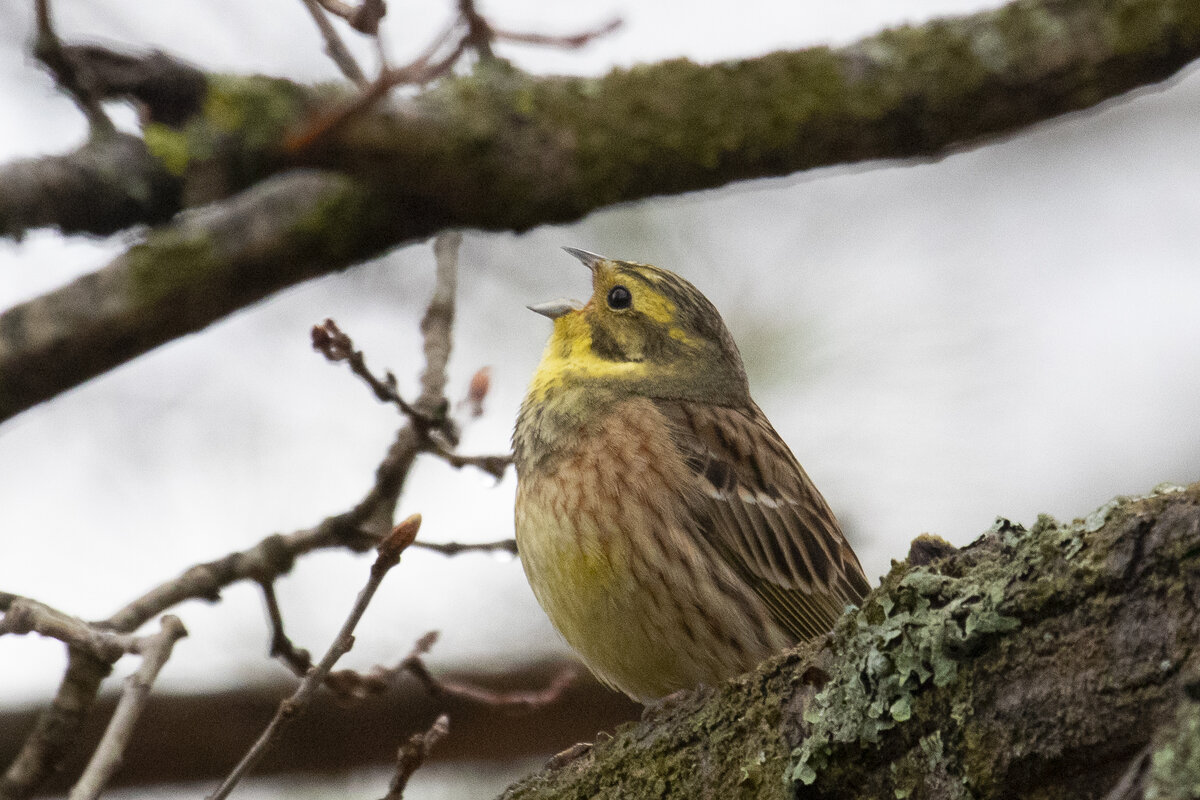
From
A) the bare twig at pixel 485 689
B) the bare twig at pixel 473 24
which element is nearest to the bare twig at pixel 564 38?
the bare twig at pixel 473 24

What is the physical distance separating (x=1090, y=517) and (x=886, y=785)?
21.8 inches

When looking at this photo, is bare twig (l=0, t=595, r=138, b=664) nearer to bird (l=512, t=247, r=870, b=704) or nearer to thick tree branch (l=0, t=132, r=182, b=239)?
thick tree branch (l=0, t=132, r=182, b=239)

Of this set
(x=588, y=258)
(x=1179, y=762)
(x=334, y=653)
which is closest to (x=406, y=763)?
(x=334, y=653)

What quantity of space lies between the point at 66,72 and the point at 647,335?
94.5 inches

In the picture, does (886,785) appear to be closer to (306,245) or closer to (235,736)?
(306,245)

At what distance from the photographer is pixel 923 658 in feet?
7.06

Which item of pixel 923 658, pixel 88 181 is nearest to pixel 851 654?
pixel 923 658

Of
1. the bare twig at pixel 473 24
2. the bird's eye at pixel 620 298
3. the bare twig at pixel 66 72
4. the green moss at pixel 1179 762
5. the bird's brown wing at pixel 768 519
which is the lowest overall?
the green moss at pixel 1179 762

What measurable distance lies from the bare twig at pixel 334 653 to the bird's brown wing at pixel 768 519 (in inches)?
63.1

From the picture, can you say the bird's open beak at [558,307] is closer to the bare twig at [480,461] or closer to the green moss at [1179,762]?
the bare twig at [480,461]

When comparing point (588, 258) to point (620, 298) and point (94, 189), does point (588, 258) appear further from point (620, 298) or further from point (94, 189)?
point (94, 189)

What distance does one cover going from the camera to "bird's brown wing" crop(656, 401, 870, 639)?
4246 mm

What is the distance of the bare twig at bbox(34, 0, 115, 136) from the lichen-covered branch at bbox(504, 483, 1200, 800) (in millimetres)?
2159

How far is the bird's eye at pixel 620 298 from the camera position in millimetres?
5066
